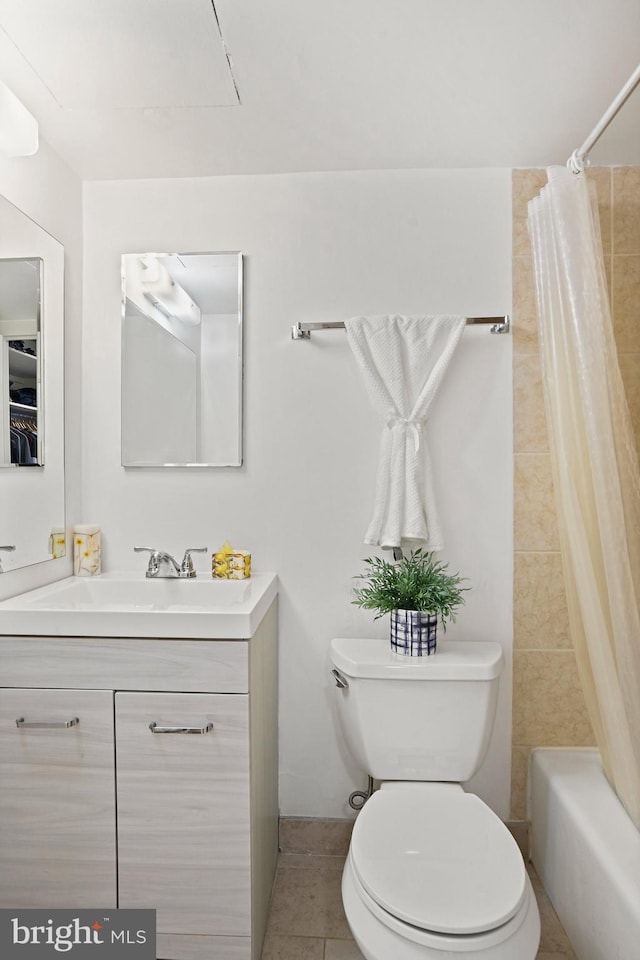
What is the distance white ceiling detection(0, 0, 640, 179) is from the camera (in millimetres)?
1322

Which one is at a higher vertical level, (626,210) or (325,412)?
(626,210)

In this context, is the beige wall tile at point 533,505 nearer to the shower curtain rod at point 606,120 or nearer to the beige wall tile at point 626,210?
the beige wall tile at point 626,210

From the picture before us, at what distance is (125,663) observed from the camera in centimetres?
147

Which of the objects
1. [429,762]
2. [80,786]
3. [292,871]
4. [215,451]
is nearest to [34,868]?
[80,786]

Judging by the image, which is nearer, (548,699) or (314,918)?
(314,918)

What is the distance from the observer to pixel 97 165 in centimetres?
195

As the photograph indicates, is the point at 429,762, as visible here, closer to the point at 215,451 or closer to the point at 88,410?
the point at 215,451

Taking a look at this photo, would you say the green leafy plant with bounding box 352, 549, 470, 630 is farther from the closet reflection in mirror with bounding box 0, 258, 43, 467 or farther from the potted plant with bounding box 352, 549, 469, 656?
the closet reflection in mirror with bounding box 0, 258, 43, 467

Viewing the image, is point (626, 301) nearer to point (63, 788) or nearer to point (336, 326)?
point (336, 326)

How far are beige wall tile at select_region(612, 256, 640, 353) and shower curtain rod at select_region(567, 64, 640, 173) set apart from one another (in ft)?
1.50

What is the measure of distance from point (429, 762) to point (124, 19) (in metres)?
1.93

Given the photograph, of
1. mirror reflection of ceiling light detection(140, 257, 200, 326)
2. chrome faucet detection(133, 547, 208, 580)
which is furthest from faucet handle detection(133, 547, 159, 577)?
mirror reflection of ceiling light detection(140, 257, 200, 326)

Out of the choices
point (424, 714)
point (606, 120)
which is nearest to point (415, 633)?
point (424, 714)

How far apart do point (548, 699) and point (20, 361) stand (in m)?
1.87
